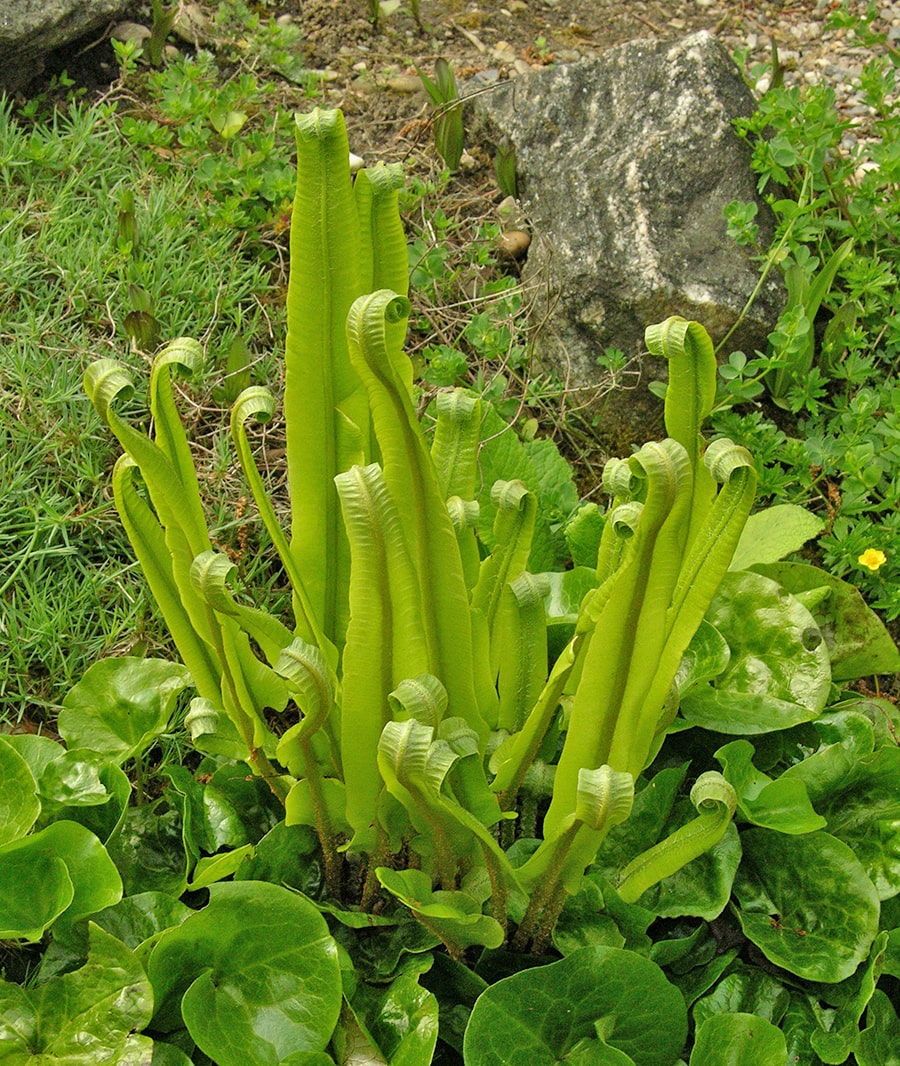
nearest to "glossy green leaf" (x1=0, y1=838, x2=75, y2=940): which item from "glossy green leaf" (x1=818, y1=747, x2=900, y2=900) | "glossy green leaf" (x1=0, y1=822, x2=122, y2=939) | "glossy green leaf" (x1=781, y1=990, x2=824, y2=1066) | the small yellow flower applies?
"glossy green leaf" (x1=0, y1=822, x2=122, y2=939)

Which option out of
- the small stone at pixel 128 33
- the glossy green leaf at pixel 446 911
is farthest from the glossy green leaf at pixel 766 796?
the small stone at pixel 128 33

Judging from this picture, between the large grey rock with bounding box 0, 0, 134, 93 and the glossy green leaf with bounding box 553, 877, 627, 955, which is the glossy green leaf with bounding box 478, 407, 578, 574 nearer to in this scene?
the glossy green leaf with bounding box 553, 877, 627, 955

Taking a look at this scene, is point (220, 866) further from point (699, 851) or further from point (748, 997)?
point (748, 997)

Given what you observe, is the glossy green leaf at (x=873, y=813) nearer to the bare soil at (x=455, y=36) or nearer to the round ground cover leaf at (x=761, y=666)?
the round ground cover leaf at (x=761, y=666)

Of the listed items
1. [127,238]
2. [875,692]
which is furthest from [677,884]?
[127,238]

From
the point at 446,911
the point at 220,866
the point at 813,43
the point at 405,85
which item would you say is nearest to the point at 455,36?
the point at 405,85
